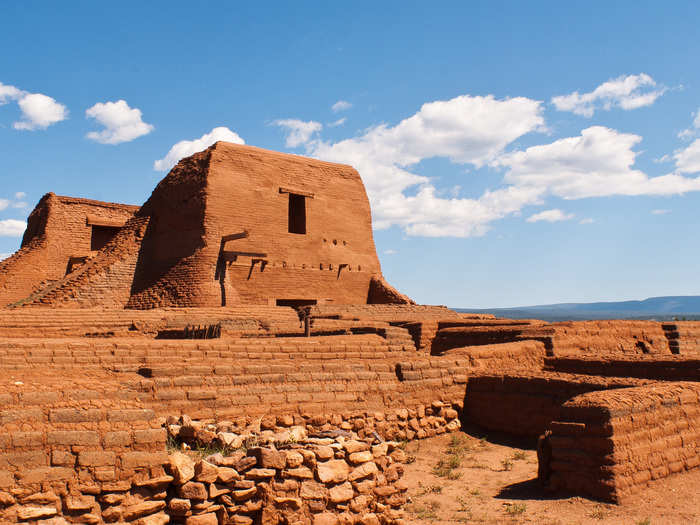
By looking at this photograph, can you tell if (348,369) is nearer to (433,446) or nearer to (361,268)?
(433,446)

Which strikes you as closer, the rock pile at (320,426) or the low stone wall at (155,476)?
the low stone wall at (155,476)

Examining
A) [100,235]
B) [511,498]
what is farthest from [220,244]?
[511,498]

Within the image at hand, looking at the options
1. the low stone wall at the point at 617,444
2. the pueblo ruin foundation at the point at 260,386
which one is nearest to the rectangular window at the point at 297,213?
the pueblo ruin foundation at the point at 260,386

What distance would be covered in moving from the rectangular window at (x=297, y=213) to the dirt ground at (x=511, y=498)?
13.6 meters

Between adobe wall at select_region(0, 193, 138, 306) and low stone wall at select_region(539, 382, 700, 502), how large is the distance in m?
19.1

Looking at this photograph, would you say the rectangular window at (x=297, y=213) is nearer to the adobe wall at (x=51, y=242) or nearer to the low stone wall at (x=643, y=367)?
the adobe wall at (x=51, y=242)

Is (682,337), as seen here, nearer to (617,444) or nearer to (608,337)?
(608,337)

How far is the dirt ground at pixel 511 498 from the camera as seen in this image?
5.65 m

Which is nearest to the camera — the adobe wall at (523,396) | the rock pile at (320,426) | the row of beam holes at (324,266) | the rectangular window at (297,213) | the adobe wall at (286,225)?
the rock pile at (320,426)

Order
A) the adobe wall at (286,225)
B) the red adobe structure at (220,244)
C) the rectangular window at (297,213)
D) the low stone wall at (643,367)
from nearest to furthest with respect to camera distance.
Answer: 1. the low stone wall at (643,367)
2. the red adobe structure at (220,244)
3. the adobe wall at (286,225)
4. the rectangular window at (297,213)

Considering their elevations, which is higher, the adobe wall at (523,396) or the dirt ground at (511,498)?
the adobe wall at (523,396)

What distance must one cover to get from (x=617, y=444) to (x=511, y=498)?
1.20m

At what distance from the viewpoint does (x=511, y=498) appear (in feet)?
20.8

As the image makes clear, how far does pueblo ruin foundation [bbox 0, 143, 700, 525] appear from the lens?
457cm
